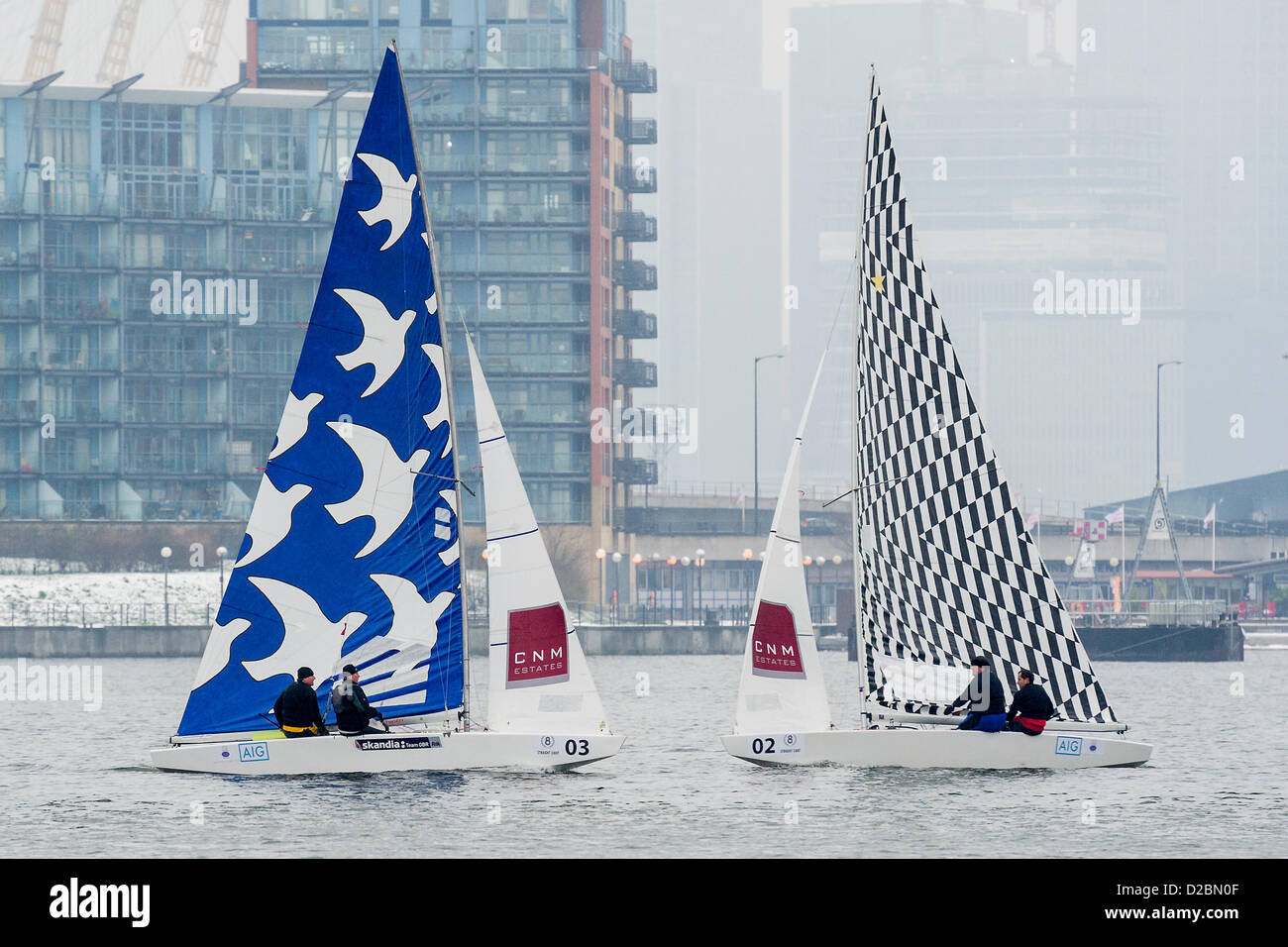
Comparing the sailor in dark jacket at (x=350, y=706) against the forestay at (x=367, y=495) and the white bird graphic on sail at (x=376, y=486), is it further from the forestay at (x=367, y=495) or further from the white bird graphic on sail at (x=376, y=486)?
the white bird graphic on sail at (x=376, y=486)

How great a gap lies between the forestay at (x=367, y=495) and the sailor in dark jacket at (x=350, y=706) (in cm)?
70

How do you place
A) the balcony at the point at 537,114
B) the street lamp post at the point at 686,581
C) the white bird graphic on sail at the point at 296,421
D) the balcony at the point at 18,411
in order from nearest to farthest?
the white bird graphic on sail at the point at 296,421
the balcony at the point at 18,411
the street lamp post at the point at 686,581
the balcony at the point at 537,114

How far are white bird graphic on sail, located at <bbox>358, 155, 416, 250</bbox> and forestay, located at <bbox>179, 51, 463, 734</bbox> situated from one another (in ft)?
0.08

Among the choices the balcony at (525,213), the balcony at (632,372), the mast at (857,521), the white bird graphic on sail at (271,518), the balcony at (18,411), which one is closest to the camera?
the white bird graphic on sail at (271,518)

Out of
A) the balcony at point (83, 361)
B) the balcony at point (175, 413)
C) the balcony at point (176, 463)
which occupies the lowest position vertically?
the balcony at point (176, 463)

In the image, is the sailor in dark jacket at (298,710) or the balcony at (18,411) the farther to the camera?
the balcony at (18,411)

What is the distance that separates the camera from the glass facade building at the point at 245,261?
505ft

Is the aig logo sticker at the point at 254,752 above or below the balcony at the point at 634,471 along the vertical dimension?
below

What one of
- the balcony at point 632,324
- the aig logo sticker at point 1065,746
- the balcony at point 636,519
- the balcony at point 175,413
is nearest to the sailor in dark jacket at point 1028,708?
the aig logo sticker at point 1065,746

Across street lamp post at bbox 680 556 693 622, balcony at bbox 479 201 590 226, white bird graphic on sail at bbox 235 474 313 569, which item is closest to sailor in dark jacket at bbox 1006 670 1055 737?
white bird graphic on sail at bbox 235 474 313 569

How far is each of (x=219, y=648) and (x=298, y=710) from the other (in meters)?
1.67

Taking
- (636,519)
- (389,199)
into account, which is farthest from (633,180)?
(389,199)
